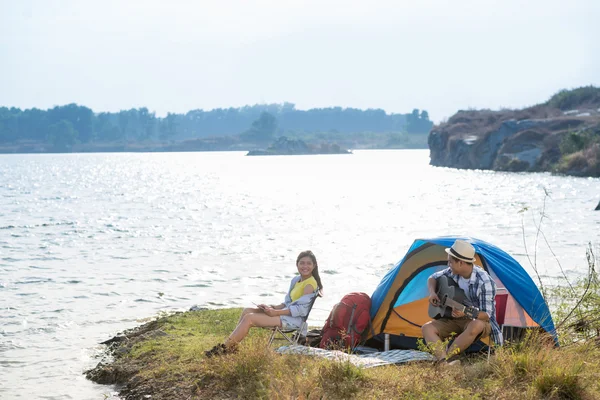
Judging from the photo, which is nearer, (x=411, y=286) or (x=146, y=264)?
(x=411, y=286)

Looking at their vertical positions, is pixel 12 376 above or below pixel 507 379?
below

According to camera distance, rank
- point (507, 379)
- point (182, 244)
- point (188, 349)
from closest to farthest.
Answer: point (507, 379) < point (188, 349) < point (182, 244)

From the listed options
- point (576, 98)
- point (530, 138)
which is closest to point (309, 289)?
point (530, 138)

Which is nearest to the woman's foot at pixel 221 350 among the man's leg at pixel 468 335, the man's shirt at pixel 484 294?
the man's leg at pixel 468 335

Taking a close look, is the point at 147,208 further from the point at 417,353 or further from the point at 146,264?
the point at 417,353

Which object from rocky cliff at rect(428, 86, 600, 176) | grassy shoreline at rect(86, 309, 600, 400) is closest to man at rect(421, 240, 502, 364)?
grassy shoreline at rect(86, 309, 600, 400)

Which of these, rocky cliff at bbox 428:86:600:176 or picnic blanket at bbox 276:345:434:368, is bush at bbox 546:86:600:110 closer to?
rocky cliff at bbox 428:86:600:176

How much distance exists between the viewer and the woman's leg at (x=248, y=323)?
884 centimetres

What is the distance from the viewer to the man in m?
8.23

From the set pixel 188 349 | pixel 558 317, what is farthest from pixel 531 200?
pixel 188 349

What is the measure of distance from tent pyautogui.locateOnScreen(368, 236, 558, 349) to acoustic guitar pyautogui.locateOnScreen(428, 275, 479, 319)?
51.8 inches

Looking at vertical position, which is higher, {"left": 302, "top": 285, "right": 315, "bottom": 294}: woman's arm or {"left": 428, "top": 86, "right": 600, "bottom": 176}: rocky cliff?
{"left": 428, "top": 86, "right": 600, "bottom": 176}: rocky cliff

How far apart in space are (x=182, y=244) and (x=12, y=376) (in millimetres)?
17245

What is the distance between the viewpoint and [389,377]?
24.9 ft
